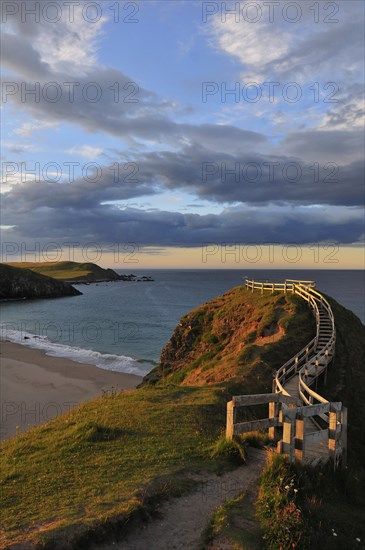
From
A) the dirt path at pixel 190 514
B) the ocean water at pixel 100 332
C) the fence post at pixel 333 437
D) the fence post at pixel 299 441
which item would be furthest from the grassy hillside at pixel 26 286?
the fence post at pixel 299 441

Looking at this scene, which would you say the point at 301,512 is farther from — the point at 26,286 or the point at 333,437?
the point at 26,286

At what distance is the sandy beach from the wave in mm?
1661

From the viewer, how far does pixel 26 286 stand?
139 metres

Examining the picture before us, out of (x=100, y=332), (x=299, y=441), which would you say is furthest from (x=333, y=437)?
(x=100, y=332)

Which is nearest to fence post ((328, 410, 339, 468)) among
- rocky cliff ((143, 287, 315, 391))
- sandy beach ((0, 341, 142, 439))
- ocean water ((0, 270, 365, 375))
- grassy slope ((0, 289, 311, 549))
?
grassy slope ((0, 289, 311, 549))

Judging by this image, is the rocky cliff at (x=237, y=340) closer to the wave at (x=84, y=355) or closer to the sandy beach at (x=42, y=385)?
the sandy beach at (x=42, y=385)

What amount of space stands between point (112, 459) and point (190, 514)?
3224 millimetres

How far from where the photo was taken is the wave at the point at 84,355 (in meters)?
42.5

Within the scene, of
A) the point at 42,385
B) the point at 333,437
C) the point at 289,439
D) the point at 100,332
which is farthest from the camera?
the point at 100,332

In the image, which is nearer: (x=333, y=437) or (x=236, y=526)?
(x=236, y=526)

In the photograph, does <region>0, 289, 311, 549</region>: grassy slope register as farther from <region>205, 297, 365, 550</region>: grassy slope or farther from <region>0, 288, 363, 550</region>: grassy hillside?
<region>205, 297, 365, 550</region>: grassy slope

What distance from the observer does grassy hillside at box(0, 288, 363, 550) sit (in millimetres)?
7000

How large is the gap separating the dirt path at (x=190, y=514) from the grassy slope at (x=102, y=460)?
408mm

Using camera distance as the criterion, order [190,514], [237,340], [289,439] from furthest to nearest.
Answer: [237,340] < [289,439] < [190,514]
